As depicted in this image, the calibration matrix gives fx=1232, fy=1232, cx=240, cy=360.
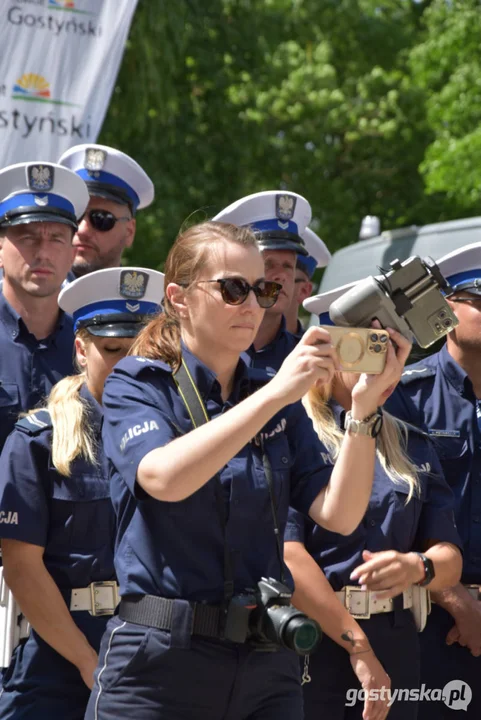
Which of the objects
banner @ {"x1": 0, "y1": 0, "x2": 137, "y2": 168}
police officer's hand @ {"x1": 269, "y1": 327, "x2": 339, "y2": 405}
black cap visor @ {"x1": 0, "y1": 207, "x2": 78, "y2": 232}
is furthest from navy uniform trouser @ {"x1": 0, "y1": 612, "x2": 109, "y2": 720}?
banner @ {"x1": 0, "y1": 0, "x2": 137, "y2": 168}

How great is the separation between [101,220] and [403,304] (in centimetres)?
279

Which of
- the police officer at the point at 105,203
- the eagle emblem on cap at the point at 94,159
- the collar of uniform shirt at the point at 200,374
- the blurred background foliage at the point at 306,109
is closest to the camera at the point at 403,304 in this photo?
the collar of uniform shirt at the point at 200,374

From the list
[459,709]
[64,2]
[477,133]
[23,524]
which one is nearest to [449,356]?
[459,709]

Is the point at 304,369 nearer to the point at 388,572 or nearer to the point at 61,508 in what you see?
the point at 388,572

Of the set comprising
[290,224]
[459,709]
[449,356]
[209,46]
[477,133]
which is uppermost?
[209,46]

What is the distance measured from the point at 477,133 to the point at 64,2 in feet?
26.5

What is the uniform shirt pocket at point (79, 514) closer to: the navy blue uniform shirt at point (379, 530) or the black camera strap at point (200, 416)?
the navy blue uniform shirt at point (379, 530)

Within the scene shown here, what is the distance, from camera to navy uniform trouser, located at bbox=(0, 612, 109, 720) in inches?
142

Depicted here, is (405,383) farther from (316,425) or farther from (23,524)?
(23,524)

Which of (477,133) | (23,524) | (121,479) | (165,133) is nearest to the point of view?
(121,479)

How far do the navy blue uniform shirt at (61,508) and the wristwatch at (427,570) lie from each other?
3.07ft

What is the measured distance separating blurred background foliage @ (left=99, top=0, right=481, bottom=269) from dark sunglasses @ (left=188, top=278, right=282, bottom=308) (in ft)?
31.4

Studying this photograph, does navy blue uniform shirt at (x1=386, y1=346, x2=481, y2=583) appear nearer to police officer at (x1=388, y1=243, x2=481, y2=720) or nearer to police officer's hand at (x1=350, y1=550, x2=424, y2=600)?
police officer at (x1=388, y1=243, x2=481, y2=720)

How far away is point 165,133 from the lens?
49.0 ft
